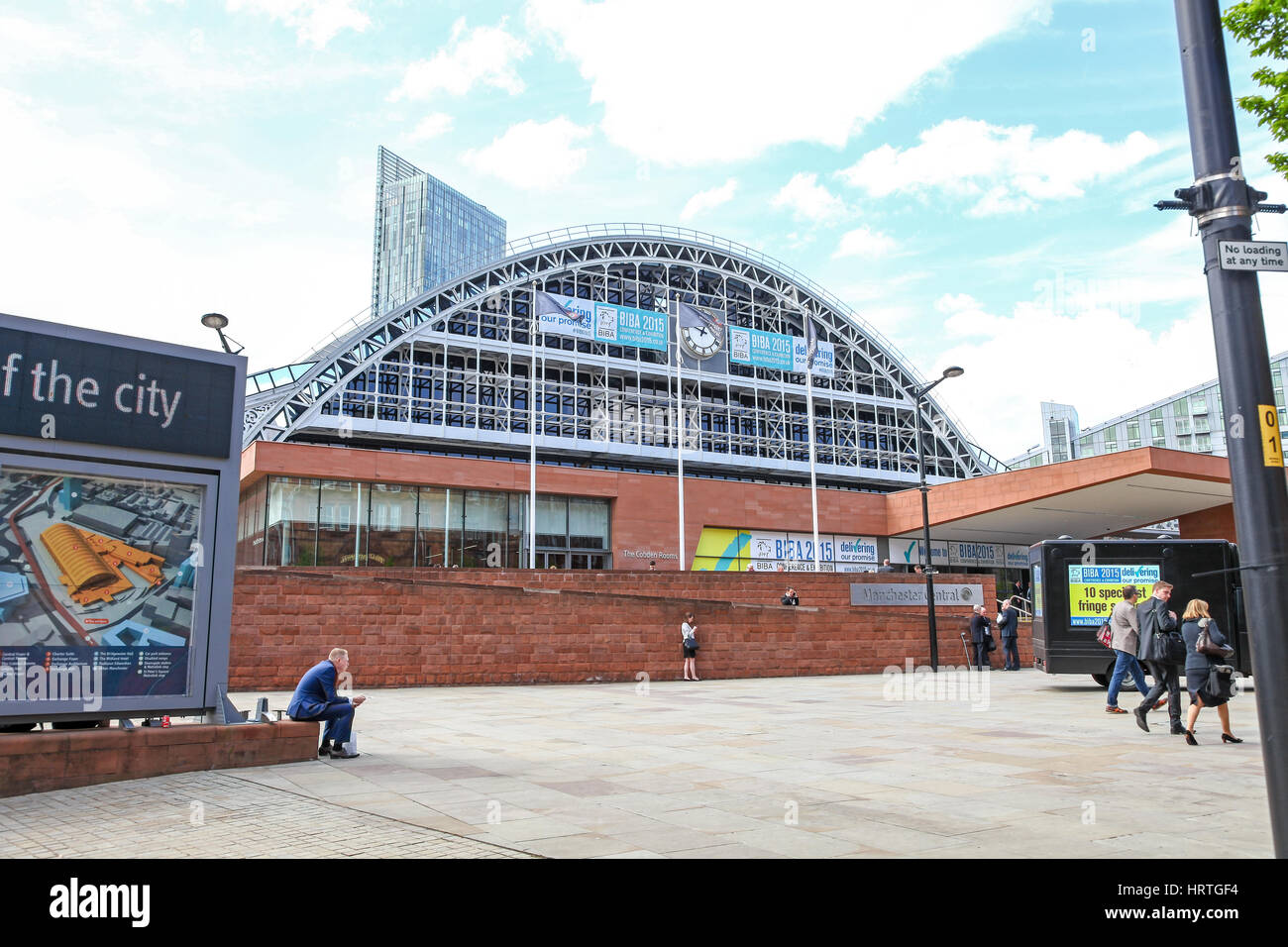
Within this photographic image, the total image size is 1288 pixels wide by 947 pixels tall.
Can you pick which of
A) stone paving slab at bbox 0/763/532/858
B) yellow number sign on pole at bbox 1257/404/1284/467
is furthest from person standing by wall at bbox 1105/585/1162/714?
stone paving slab at bbox 0/763/532/858

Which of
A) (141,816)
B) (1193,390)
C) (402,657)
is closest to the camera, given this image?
(141,816)

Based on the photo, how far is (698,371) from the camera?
53.4 m

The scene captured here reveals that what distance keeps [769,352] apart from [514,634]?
33862mm

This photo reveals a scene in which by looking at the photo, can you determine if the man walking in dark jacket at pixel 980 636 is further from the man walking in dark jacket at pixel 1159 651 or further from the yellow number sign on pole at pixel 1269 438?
the yellow number sign on pole at pixel 1269 438

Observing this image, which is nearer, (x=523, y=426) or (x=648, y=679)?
(x=648, y=679)

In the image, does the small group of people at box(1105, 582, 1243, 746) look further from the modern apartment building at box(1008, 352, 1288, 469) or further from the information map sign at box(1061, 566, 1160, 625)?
the modern apartment building at box(1008, 352, 1288, 469)

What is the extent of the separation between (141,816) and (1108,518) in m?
47.2

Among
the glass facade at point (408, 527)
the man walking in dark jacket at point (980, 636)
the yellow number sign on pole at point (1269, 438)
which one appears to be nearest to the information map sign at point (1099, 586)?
the man walking in dark jacket at point (980, 636)

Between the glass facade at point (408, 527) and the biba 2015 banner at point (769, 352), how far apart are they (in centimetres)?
1397

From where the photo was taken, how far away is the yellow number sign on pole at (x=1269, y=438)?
14.6 feet

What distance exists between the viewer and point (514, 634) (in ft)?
71.2

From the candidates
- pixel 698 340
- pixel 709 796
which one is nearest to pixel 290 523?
pixel 698 340
